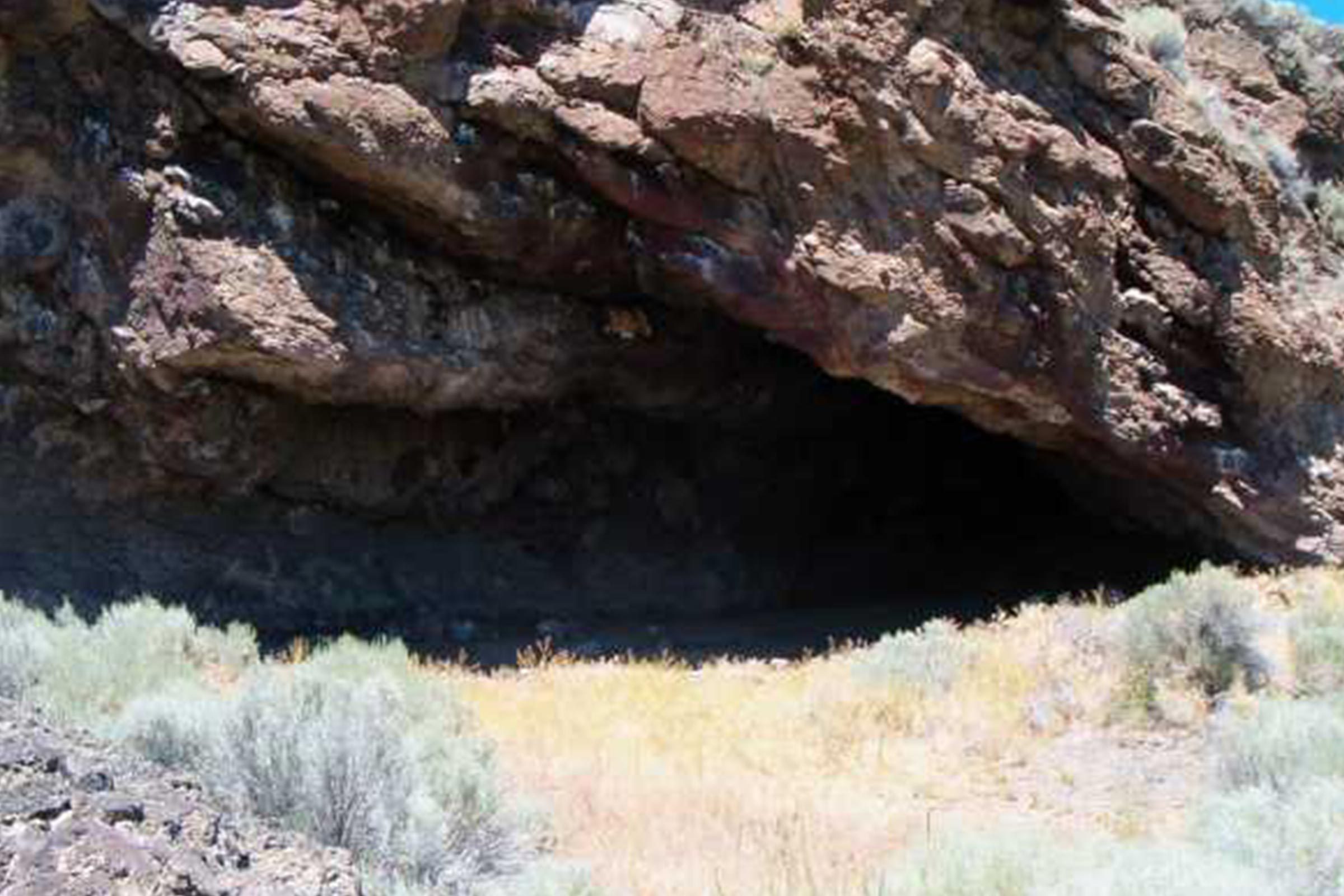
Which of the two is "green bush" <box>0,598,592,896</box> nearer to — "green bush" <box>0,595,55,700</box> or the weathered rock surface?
"green bush" <box>0,595,55,700</box>

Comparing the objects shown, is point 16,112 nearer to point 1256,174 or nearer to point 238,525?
point 238,525

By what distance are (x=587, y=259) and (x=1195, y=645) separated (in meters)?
4.83

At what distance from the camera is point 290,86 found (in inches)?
385

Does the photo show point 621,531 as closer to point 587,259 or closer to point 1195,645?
point 587,259

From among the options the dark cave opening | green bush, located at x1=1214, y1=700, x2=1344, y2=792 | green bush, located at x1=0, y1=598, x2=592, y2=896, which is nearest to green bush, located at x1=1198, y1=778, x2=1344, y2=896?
green bush, located at x1=1214, y1=700, x2=1344, y2=792

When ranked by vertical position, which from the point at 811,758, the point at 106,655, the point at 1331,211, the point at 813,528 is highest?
the point at 1331,211

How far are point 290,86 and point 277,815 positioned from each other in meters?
5.74

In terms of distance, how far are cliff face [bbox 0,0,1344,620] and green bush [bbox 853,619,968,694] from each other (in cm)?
210

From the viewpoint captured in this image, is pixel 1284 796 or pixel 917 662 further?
pixel 917 662

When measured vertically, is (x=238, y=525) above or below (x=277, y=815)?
above

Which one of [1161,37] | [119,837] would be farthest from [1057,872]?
[1161,37]

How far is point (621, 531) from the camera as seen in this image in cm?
1345

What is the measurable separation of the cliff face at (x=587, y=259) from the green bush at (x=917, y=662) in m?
2.10

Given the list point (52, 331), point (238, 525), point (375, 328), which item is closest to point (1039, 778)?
point (375, 328)
